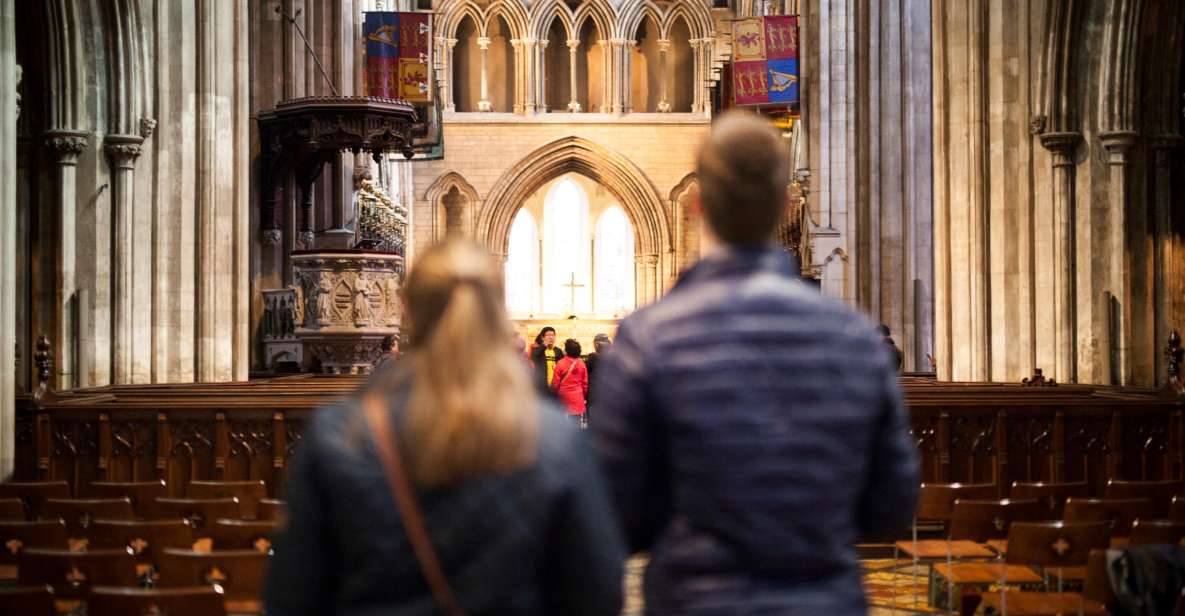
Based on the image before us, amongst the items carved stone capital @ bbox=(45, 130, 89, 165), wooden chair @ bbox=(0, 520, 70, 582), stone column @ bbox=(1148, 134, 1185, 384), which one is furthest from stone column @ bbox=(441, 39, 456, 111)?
wooden chair @ bbox=(0, 520, 70, 582)

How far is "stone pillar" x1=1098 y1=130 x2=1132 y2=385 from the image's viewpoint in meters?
14.9

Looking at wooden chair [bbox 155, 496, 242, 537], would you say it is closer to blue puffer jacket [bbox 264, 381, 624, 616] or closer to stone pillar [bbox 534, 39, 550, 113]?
blue puffer jacket [bbox 264, 381, 624, 616]

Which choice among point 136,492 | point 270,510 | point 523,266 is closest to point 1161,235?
point 136,492

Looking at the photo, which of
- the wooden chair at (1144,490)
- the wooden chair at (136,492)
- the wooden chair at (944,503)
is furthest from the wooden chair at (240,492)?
the wooden chair at (1144,490)

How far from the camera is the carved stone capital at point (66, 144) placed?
596 inches

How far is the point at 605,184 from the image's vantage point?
40.0 metres

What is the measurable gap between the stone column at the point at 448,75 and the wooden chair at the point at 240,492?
31767mm

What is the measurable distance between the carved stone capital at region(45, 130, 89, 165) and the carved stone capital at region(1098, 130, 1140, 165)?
9851 millimetres

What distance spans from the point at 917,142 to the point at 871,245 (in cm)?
168

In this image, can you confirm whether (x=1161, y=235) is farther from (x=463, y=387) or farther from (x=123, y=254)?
(x=463, y=387)

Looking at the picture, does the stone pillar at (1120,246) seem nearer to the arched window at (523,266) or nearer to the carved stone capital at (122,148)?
the carved stone capital at (122,148)

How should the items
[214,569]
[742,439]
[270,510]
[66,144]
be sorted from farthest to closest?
1. [66,144]
2. [270,510]
3. [214,569]
4. [742,439]

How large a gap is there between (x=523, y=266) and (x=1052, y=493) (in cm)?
3478

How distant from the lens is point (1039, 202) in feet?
51.8
